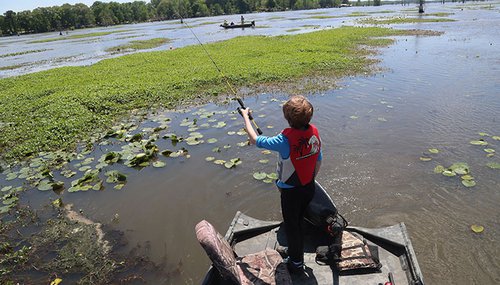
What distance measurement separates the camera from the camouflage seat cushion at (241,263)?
3.95 m

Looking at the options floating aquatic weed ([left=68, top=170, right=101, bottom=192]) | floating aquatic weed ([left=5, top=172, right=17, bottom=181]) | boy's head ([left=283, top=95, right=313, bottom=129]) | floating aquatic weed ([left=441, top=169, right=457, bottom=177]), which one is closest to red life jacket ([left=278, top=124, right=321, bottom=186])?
boy's head ([left=283, top=95, right=313, bottom=129])

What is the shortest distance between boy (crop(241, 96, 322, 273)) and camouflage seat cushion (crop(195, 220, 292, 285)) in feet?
1.49

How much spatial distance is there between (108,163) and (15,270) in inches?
159

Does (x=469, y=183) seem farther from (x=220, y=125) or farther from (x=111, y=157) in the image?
(x=111, y=157)

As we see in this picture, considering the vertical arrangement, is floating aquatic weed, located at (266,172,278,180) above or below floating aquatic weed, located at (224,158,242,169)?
below

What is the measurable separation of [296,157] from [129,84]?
16.1 m

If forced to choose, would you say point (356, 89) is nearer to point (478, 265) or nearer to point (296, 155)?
point (478, 265)

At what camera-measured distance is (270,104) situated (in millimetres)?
13898

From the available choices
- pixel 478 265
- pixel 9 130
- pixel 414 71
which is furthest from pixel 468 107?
pixel 9 130

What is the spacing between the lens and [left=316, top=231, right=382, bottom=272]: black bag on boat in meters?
4.57

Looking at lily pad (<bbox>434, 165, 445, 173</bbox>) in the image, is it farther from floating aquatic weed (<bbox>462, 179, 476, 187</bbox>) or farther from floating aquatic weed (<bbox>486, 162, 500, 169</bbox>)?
floating aquatic weed (<bbox>486, 162, 500, 169</bbox>)

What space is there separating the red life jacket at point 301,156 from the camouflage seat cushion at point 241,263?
114 cm

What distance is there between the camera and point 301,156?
12.8 feet

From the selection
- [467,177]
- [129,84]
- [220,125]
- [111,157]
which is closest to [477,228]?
[467,177]
